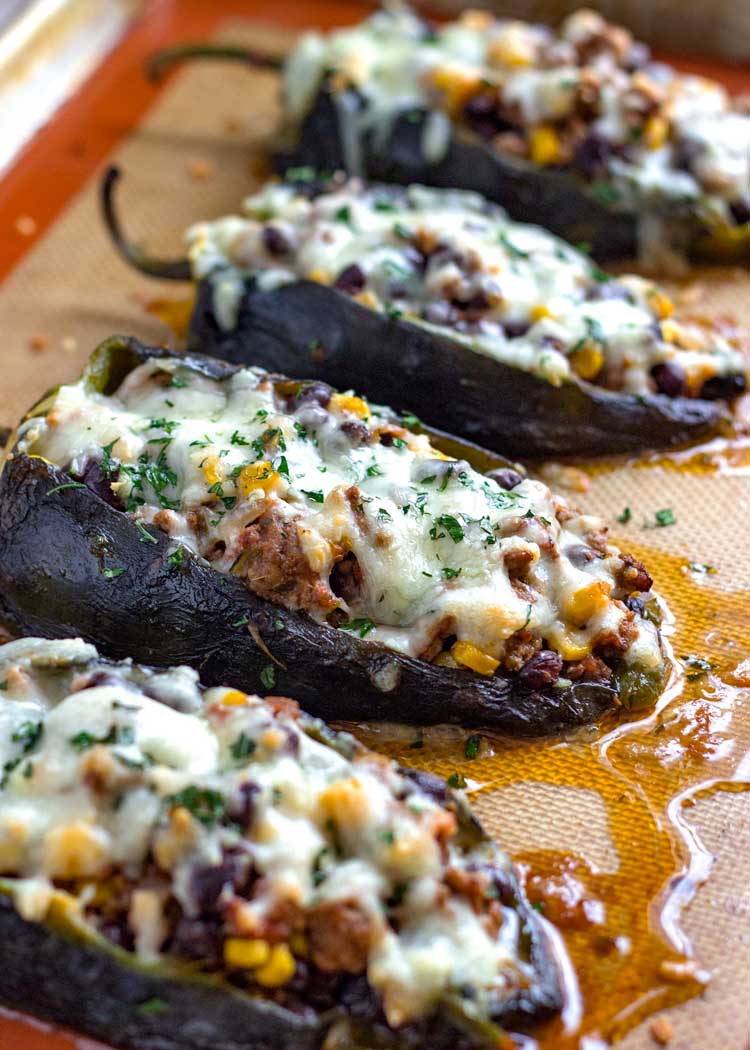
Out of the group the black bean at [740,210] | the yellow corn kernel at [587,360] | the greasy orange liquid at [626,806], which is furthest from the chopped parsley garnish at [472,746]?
the black bean at [740,210]

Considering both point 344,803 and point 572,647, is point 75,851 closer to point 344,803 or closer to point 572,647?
point 344,803

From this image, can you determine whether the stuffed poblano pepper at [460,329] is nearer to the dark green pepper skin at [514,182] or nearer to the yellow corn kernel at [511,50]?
the dark green pepper skin at [514,182]

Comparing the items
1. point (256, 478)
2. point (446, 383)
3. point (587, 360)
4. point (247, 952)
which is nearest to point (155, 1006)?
point (247, 952)

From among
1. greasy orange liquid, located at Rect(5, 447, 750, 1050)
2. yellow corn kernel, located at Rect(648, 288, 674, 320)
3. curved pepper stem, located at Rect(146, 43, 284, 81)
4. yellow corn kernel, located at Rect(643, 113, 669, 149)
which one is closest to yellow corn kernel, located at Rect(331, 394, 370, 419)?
greasy orange liquid, located at Rect(5, 447, 750, 1050)

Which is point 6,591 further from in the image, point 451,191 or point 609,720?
point 451,191

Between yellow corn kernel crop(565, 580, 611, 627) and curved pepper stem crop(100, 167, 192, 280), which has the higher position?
yellow corn kernel crop(565, 580, 611, 627)

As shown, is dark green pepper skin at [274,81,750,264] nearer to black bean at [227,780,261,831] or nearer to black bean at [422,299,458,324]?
black bean at [422,299,458,324]
